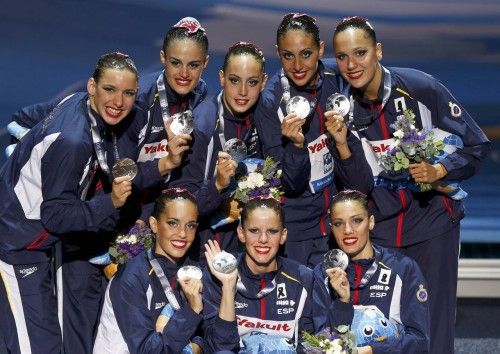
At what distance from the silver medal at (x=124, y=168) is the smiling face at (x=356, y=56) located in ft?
3.70

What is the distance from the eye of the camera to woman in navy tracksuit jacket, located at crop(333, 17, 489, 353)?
714 centimetres

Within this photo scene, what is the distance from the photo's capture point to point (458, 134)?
23.7 feet

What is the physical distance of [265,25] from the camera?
9.00m

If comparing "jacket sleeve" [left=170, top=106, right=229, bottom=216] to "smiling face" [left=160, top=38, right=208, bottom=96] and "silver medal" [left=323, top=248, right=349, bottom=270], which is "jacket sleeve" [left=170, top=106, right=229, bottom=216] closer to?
"smiling face" [left=160, top=38, right=208, bottom=96]

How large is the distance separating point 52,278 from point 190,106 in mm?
1075

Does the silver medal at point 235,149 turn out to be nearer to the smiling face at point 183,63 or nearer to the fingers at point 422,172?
the smiling face at point 183,63

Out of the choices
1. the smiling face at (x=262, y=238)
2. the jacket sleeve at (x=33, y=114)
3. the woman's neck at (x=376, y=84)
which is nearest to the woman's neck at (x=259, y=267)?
the smiling face at (x=262, y=238)

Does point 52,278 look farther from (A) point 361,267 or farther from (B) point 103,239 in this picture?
(A) point 361,267

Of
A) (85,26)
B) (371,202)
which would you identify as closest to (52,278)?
(371,202)

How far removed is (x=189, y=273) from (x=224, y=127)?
2.83 ft

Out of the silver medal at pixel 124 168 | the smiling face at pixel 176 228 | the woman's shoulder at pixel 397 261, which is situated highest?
the silver medal at pixel 124 168

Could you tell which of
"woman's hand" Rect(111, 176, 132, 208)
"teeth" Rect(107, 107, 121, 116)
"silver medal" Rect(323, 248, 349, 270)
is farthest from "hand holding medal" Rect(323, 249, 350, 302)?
"teeth" Rect(107, 107, 121, 116)

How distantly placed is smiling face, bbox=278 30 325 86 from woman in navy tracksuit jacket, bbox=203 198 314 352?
662 millimetres

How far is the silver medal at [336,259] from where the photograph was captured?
6805mm
